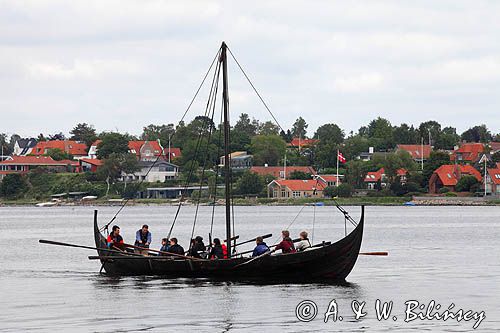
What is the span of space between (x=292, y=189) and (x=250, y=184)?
25.9 ft

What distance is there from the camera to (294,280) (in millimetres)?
42906

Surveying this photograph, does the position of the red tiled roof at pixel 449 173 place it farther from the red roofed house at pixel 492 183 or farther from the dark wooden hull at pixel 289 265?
the dark wooden hull at pixel 289 265

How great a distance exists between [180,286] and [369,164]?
153324 millimetres

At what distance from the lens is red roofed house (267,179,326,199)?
186875 millimetres

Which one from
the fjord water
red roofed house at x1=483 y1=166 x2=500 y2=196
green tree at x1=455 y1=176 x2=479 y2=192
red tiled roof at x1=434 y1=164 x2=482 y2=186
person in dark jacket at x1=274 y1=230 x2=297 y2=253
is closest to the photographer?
the fjord water

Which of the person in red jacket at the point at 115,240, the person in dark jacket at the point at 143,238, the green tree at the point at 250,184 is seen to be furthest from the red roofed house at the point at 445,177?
the person in red jacket at the point at 115,240

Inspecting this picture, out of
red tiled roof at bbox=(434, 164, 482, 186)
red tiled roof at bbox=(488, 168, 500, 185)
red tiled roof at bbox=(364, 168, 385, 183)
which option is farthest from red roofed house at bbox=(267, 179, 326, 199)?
red tiled roof at bbox=(488, 168, 500, 185)

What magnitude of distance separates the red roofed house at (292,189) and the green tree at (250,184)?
5.79 ft

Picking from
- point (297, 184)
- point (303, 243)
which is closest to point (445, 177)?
point (297, 184)

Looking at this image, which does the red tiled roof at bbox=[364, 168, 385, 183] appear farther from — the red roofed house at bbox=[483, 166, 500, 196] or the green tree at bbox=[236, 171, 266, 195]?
the red roofed house at bbox=[483, 166, 500, 196]

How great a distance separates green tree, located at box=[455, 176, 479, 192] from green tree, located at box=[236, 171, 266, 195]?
33945 mm

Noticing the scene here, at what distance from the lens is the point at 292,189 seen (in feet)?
612

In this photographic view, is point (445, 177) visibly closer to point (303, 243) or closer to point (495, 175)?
point (495, 175)

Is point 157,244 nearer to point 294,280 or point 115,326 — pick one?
point 294,280
